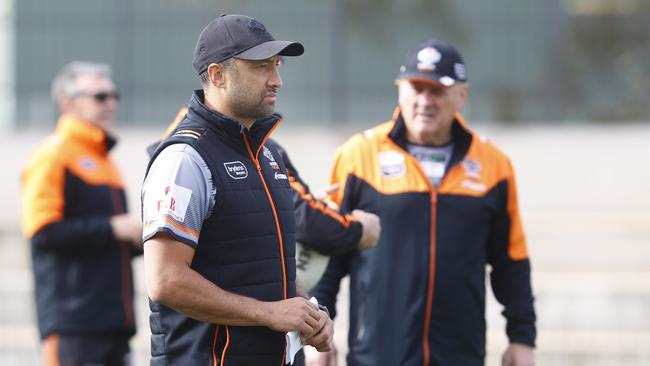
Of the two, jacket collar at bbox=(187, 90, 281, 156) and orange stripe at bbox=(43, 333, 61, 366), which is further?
orange stripe at bbox=(43, 333, 61, 366)

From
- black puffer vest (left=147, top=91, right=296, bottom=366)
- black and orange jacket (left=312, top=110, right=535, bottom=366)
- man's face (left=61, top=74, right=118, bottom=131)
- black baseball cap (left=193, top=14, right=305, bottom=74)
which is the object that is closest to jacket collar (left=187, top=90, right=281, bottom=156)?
black puffer vest (left=147, top=91, right=296, bottom=366)

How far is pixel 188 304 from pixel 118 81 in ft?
51.4

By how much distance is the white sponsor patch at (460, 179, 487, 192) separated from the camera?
4.25 metres

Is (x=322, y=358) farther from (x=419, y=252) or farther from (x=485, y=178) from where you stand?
(x=485, y=178)

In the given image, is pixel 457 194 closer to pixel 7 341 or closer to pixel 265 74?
pixel 265 74

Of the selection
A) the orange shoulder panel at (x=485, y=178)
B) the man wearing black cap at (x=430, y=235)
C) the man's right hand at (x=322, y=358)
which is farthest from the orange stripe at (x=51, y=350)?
the orange shoulder panel at (x=485, y=178)

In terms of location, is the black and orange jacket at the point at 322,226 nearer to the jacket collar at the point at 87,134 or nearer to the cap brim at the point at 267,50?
the cap brim at the point at 267,50

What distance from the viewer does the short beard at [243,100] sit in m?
3.10

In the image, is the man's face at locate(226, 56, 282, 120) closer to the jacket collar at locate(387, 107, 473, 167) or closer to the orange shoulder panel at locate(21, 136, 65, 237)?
the jacket collar at locate(387, 107, 473, 167)

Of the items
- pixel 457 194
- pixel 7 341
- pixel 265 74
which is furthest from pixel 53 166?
pixel 7 341

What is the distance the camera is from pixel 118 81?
717 inches

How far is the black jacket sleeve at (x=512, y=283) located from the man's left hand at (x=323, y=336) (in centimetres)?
133

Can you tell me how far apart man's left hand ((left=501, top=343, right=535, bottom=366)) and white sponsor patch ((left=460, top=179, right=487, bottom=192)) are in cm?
62

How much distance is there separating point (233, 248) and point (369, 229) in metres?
0.85
